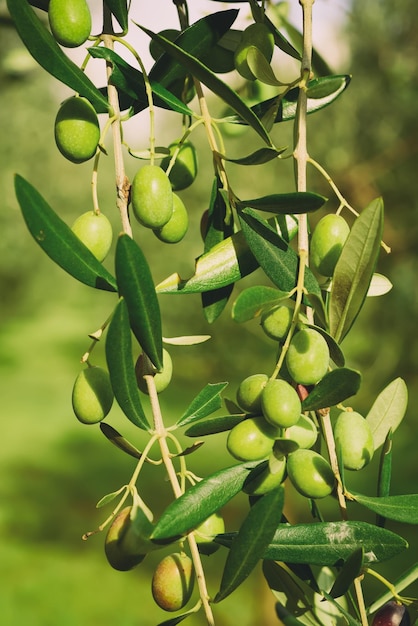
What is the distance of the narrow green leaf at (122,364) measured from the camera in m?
0.38

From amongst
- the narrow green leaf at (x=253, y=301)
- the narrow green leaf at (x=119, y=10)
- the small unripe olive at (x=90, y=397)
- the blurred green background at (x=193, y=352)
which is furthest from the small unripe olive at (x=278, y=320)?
the blurred green background at (x=193, y=352)

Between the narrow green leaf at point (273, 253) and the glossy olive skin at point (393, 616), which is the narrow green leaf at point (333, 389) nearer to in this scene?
the narrow green leaf at point (273, 253)

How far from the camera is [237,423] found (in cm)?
43

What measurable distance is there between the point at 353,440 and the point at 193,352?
11.2ft

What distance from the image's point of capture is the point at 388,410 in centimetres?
53

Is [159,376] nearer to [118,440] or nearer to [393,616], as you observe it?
[118,440]

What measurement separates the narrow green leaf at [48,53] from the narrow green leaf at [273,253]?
0.12 meters

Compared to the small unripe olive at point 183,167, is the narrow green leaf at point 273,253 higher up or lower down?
lower down

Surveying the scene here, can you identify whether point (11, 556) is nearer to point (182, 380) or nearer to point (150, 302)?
point (182, 380)

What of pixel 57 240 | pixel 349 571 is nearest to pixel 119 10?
pixel 57 240

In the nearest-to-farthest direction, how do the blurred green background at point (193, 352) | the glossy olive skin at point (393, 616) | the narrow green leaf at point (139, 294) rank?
the narrow green leaf at point (139, 294), the glossy olive skin at point (393, 616), the blurred green background at point (193, 352)

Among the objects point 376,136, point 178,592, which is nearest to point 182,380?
point 376,136

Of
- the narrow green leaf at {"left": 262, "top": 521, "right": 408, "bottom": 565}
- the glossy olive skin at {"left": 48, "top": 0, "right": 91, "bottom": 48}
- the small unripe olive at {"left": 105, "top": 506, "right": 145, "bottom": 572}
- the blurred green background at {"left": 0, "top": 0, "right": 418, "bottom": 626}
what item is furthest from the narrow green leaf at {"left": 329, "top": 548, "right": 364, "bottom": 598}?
the blurred green background at {"left": 0, "top": 0, "right": 418, "bottom": 626}

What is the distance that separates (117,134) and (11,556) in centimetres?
292
